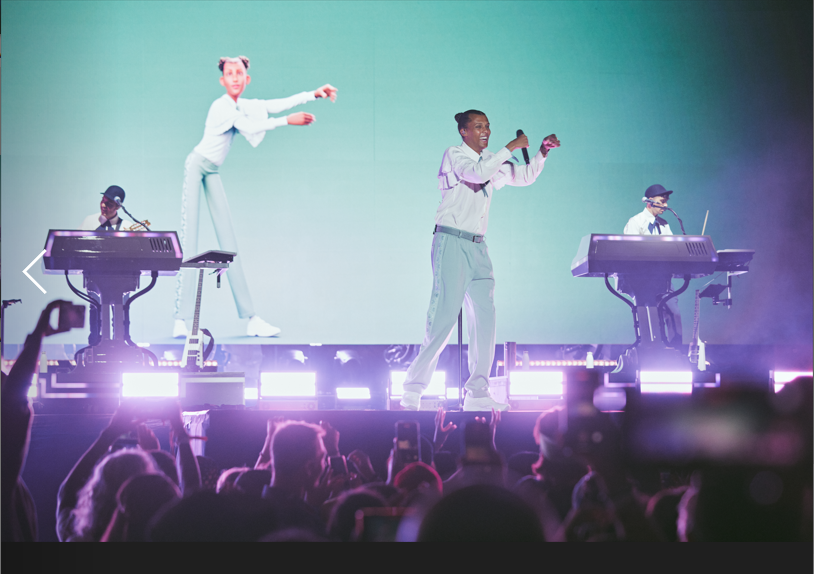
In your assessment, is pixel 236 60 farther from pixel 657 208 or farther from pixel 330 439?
pixel 330 439

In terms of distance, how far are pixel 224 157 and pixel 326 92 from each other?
3.76 feet

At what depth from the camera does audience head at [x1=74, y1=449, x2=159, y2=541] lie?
243 cm

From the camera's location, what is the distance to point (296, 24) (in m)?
5.73

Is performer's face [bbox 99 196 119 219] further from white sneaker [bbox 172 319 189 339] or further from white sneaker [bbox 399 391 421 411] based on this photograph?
white sneaker [bbox 399 391 421 411]

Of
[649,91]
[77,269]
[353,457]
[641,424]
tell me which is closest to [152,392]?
[353,457]

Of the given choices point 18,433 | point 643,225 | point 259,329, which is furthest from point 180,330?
point 643,225

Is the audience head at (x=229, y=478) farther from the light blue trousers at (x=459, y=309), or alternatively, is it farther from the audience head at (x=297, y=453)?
the light blue trousers at (x=459, y=309)

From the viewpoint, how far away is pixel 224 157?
5699 mm

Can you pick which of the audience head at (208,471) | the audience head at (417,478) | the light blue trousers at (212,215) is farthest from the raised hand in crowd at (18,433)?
the light blue trousers at (212,215)

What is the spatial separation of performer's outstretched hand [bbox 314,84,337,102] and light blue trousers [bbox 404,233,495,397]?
294cm

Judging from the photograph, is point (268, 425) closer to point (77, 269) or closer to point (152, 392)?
point (152, 392)

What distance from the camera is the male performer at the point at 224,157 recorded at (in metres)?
5.55

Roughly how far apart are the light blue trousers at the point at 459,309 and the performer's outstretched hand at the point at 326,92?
9.64 ft

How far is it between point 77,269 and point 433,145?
3.37 m
